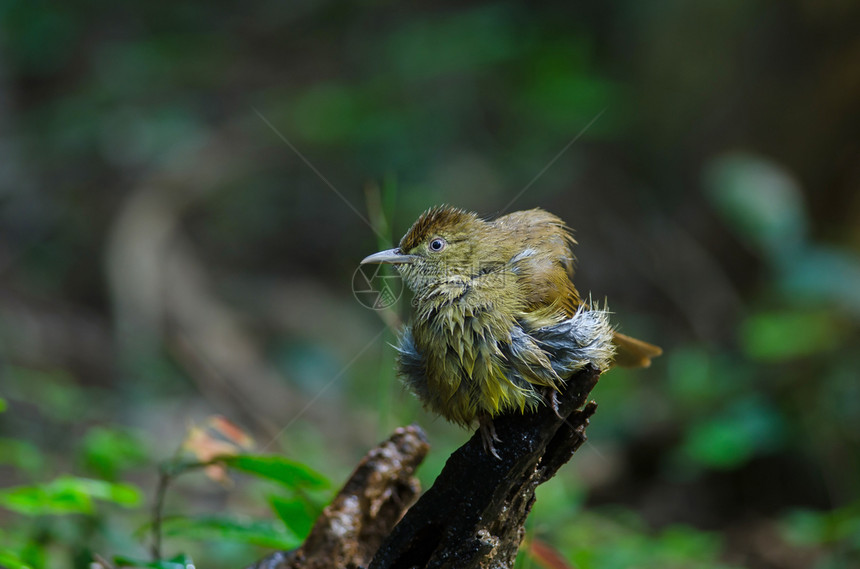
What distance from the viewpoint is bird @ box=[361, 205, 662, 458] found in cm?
200

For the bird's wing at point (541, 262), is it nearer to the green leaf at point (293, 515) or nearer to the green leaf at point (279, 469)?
the green leaf at point (279, 469)

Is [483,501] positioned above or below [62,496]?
above

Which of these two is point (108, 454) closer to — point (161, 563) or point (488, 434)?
point (161, 563)

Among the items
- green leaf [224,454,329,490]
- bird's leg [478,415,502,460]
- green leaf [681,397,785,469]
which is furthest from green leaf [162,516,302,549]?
green leaf [681,397,785,469]

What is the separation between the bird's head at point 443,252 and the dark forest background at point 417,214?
1487 millimetres

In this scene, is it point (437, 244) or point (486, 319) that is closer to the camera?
point (486, 319)

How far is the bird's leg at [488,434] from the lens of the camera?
6.42ft

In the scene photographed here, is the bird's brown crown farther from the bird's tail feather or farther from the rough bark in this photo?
the bird's tail feather

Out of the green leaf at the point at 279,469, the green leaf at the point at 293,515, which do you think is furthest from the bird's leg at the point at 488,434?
the green leaf at the point at 293,515

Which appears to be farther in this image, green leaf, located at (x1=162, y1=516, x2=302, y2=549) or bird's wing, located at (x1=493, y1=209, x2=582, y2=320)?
green leaf, located at (x1=162, y1=516, x2=302, y2=549)

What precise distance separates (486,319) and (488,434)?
29 centimetres

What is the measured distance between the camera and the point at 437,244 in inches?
88.7

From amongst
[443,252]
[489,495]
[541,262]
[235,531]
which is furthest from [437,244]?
[235,531]

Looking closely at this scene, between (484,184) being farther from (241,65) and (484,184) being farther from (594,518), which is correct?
(594,518)
